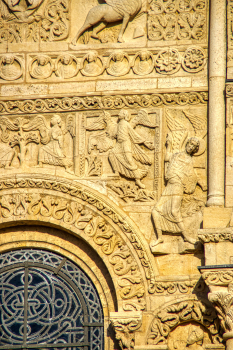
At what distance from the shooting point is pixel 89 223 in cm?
1486

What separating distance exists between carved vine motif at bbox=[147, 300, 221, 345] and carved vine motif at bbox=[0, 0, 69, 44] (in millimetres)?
4706

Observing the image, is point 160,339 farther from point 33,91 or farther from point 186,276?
point 33,91

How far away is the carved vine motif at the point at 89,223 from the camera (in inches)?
570

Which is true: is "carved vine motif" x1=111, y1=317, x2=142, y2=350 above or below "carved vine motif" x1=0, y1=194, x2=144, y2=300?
below

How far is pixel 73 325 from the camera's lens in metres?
14.7

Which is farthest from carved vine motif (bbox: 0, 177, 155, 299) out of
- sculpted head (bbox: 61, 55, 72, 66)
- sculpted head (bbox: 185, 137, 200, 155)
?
sculpted head (bbox: 61, 55, 72, 66)

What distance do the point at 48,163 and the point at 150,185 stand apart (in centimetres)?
161

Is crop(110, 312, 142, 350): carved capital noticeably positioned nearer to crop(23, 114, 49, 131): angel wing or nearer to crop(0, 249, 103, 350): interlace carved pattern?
crop(0, 249, 103, 350): interlace carved pattern

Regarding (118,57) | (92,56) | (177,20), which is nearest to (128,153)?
(118,57)

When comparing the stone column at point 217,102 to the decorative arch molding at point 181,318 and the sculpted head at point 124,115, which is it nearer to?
the sculpted head at point 124,115

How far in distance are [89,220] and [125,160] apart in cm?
106

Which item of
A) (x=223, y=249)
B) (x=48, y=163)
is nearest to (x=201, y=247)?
(x=223, y=249)

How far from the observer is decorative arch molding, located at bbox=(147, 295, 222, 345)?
14148 mm

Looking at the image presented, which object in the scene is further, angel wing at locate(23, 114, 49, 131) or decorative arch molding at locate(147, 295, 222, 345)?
angel wing at locate(23, 114, 49, 131)
